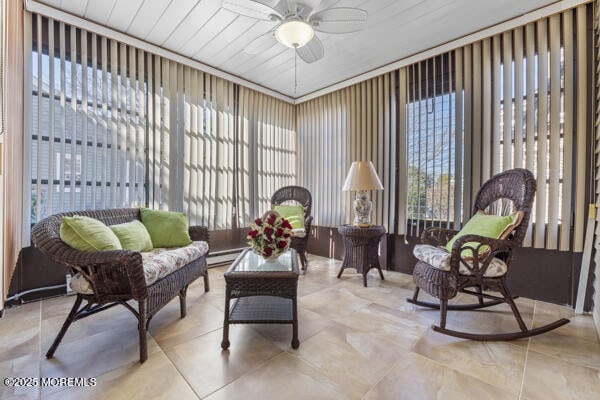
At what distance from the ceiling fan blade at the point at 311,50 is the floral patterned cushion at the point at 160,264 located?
2041 mm

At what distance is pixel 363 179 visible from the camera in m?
2.91

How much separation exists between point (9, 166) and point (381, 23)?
343 cm

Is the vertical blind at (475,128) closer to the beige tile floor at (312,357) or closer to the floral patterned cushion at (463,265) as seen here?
the floral patterned cushion at (463,265)

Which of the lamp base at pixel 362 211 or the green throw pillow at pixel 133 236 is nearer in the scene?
the green throw pillow at pixel 133 236

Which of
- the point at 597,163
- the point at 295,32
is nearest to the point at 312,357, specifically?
the point at 295,32

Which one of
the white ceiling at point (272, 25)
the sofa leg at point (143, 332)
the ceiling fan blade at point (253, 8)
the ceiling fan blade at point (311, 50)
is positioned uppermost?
the white ceiling at point (272, 25)

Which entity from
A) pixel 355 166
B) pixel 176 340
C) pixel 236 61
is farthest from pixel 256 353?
pixel 236 61

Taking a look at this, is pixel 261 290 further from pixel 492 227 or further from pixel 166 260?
pixel 492 227

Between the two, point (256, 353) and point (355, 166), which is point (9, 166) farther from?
point (355, 166)

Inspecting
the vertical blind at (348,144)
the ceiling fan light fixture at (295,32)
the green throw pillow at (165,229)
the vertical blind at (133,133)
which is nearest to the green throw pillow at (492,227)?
the vertical blind at (348,144)

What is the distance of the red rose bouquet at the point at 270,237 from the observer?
6.48 ft

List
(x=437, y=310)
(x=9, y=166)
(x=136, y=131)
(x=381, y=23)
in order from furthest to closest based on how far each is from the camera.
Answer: (x=136, y=131)
(x=381, y=23)
(x=437, y=310)
(x=9, y=166)

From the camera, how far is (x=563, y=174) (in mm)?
2240

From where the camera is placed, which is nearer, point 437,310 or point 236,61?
point 437,310
